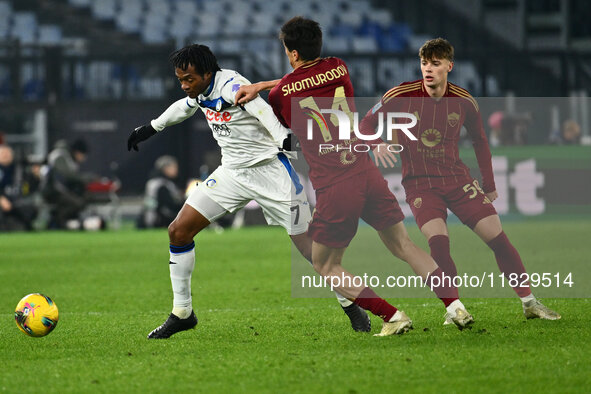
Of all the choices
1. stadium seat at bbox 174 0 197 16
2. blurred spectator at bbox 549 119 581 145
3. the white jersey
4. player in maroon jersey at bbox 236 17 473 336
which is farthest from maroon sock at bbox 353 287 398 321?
stadium seat at bbox 174 0 197 16

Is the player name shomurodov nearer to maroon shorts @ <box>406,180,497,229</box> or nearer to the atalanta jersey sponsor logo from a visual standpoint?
the atalanta jersey sponsor logo

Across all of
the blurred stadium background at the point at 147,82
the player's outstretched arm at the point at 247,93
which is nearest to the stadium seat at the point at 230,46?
the blurred stadium background at the point at 147,82

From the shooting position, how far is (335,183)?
6129 mm

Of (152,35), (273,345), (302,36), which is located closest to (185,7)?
(152,35)

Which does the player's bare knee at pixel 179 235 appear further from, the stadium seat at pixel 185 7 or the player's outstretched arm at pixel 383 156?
the stadium seat at pixel 185 7

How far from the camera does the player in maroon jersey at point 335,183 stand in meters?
6.06

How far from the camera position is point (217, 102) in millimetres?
6473

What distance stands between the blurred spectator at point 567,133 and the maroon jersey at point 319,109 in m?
8.99

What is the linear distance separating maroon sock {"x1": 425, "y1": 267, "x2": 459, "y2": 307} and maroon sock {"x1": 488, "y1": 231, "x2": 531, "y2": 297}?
0.63 metres

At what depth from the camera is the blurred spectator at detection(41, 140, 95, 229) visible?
1927 centimetres

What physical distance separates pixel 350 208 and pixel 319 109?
25.1 inches

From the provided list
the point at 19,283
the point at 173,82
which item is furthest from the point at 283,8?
the point at 19,283

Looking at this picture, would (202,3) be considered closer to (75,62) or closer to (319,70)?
(75,62)

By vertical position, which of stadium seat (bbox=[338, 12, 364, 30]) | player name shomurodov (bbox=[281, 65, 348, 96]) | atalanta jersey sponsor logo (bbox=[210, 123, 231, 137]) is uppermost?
stadium seat (bbox=[338, 12, 364, 30])
